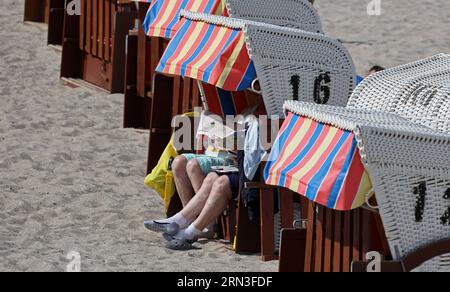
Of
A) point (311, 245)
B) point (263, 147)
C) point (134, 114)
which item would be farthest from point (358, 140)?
point (134, 114)

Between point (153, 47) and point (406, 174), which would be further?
point (153, 47)

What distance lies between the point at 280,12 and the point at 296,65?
3.74 feet

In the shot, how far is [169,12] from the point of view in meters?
9.66

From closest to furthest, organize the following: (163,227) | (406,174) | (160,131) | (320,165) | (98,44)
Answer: (406,174) → (320,165) → (163,227) → (160,131) → (98,44)

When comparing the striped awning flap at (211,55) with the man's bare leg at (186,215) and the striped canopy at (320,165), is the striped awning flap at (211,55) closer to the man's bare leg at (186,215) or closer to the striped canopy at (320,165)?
the man's bare leg at (186,215)

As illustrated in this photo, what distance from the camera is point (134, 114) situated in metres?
11.3

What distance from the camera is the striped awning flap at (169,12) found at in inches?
361

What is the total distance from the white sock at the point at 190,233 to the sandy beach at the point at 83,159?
11 cm

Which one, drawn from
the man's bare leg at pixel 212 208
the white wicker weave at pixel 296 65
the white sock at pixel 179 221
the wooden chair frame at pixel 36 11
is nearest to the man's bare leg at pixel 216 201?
the man's bare leg at pixel 212 208

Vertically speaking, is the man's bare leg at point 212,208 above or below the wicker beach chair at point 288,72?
below

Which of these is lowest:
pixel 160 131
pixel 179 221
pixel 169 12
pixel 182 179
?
pixel 179 221

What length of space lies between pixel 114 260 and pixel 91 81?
17.5 ft

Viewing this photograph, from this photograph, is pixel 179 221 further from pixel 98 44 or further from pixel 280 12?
pixel 98 44

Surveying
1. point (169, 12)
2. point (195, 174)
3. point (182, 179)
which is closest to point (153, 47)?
point (169, 12)
